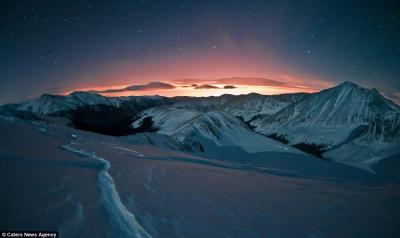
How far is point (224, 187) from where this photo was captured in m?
12.0

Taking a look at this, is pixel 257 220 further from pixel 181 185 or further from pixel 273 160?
pixel 273 160

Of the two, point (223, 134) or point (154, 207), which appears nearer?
point (154, 207)

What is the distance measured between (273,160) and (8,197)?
126 m

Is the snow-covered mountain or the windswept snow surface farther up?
the windswept snow surface

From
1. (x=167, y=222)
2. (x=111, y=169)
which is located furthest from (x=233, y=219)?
(x=111, y=169)

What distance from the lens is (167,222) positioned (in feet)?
21.1

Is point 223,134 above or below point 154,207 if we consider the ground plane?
below

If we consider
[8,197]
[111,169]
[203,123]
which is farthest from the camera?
[203,123]

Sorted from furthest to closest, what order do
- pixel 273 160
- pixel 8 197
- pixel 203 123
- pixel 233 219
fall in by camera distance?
pixel 203 123, pixel 273 160, pixel 233 219, pixel 8 197

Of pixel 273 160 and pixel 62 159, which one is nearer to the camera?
pixel 62 159

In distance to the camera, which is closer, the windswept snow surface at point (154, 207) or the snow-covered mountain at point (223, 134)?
the windswept snow surface at point (154, 207)

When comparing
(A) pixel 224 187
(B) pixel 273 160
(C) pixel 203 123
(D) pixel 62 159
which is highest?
(D) pixel 62 159

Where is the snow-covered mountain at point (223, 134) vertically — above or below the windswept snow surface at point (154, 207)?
below

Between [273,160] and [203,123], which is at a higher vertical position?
[203,123]
